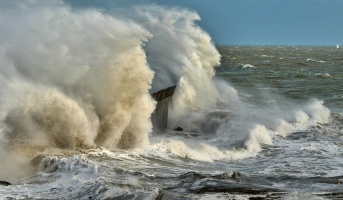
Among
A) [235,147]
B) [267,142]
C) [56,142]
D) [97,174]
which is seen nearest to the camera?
[97,174]

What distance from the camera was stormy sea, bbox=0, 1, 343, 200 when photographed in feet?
25.9

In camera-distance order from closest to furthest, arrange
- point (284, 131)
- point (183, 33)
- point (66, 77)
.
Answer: point (66, 77)
point (284, 131)
point (183, 33)

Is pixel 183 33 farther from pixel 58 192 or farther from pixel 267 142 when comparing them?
pixel 58 192

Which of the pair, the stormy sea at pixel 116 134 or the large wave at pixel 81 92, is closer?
the stormy sea at pixel 116 134

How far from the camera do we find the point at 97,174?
8414mm

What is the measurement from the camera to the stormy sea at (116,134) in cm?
789

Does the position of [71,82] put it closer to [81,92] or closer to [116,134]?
[81,92]

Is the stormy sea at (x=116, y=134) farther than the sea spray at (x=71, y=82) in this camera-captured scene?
No

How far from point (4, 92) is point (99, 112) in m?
2.49

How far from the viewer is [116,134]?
1175cm

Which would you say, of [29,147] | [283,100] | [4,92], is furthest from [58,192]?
[283,100]

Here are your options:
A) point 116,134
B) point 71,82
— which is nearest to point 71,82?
point 71,82

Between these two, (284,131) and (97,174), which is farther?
(284,131)

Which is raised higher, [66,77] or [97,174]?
[66,77]
